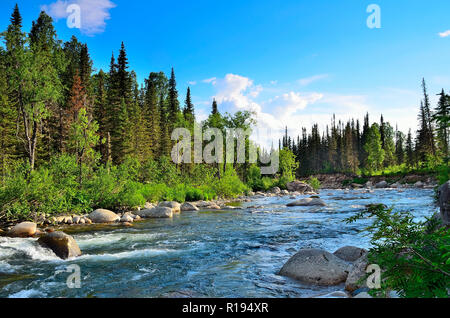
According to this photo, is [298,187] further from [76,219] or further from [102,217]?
[76,219]

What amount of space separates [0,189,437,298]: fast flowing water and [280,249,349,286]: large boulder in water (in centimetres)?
24

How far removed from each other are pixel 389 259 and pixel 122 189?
54.2 feet

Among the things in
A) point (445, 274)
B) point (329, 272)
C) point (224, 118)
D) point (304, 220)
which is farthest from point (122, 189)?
point (224, 118)

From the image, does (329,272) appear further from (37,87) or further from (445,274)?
(37,87)

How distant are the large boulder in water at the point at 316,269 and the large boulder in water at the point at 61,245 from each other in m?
5.40

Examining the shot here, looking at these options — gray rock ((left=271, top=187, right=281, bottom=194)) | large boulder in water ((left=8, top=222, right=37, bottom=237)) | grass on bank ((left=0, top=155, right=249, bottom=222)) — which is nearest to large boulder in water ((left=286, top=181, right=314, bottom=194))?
→ gray rock ((left=271, top=187, right=281, bottom=194))

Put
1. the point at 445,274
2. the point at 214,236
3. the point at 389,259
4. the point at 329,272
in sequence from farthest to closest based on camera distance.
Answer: the point at 214,236
the point at 329,272
the point at 389,259
the point at 445,274

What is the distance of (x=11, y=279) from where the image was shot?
20.3 ft

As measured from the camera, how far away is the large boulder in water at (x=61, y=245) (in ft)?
25.9

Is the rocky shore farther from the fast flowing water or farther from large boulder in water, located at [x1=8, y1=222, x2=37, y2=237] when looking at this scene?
the fast flowing water

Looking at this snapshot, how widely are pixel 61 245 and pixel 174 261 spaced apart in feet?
10.3

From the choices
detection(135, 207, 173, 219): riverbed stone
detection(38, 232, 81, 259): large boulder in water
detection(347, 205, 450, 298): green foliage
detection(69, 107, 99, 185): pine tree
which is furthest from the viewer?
detection(69, 107, 99, 185): pine tree

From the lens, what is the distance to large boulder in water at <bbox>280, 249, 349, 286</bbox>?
5.84m

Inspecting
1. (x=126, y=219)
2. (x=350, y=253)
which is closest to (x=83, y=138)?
(x=126, y=219)
